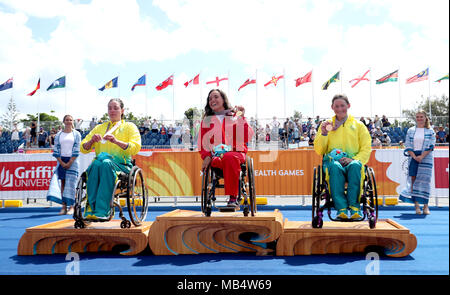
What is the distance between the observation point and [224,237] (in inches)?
163

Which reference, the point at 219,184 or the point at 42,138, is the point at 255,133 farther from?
the point at 219,184

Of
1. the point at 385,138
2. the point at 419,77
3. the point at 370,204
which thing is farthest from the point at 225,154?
the point at 419,77

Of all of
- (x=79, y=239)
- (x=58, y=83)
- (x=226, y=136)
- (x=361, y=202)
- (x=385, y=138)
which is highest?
(x=58, y=83)

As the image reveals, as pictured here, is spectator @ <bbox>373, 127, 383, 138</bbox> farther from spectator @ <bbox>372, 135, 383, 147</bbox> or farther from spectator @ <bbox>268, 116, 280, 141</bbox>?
A: spectator @ <bbox>268, 116, 280, 141</bbox>

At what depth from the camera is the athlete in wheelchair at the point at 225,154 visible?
13.4ft

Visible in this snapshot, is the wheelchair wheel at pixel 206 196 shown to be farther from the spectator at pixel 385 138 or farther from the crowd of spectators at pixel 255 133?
the spectator at pixel 385 138

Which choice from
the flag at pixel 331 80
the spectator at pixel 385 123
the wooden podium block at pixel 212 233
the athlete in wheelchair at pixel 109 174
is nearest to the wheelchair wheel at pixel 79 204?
the athlete in wheelchair at pixel 109 174

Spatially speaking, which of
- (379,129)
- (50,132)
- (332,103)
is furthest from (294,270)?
(50,132)

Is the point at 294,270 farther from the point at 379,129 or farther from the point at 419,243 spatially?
the point at 379,129

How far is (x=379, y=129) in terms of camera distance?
1723 cm

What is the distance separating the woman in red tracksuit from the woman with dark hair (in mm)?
3697

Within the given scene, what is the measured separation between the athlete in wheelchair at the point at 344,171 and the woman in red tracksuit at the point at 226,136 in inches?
30.9

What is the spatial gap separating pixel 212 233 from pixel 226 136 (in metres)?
1.04
